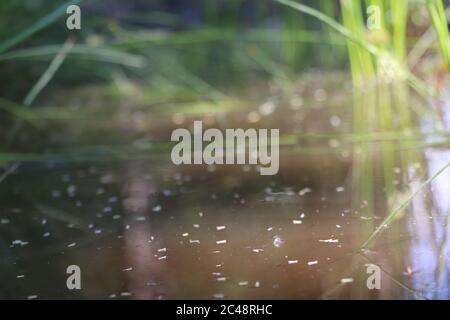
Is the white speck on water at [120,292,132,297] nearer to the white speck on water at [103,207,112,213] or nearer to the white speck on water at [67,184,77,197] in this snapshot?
the white speck on water at [103,207,112,213]

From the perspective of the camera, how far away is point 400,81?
2.59 metres

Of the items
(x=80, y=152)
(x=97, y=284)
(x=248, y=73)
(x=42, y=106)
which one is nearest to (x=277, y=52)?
(x=248, y=73)

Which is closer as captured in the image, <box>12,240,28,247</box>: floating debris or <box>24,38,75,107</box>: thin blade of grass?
<box>12,240,28,247</box>: floating debris

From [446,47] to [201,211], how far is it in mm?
486

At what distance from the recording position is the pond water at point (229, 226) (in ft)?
3.14

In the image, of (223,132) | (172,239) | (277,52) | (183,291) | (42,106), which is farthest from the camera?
(277,52)

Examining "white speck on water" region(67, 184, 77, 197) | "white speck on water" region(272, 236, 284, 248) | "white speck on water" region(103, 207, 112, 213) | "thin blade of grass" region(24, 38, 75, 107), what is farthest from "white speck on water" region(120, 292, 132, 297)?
"thin blade of grass" region(24, 38, 75, 107)

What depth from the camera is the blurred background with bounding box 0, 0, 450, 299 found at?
988 millimetres

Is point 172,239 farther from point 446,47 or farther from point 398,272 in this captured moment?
point 446,47

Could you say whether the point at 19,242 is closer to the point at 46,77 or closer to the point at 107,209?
the point at 107,209

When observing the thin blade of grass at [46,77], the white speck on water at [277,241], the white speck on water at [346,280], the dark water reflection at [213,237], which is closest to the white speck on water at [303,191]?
the dark water reflection at [213,237]

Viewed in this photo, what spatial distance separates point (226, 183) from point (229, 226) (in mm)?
280

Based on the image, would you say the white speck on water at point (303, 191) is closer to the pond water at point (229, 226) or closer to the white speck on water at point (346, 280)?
the pond water at point (229, 226)

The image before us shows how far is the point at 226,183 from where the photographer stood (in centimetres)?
146
